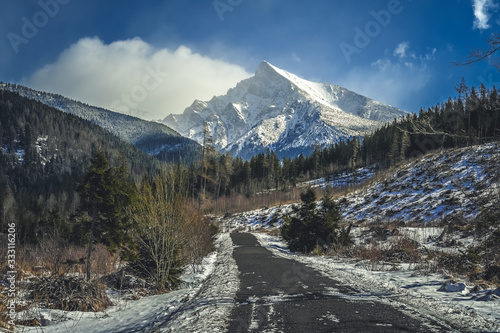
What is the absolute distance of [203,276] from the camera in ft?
31.9

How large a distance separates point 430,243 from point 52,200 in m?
138

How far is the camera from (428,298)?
237 inches

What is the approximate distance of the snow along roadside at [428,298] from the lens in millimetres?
4477

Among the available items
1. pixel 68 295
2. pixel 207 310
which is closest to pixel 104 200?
pixel 68 295

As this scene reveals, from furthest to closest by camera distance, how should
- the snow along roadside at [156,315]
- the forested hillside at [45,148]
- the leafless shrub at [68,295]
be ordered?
the forested hillside at [45,148]
the leafless shrub at [68,295]
the snow along roadside at [156,315]

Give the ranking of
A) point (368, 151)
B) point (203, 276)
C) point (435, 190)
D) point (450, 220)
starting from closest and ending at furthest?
point (203, 276) → point (450, 220) → point (435, 190) → point (368, 151)

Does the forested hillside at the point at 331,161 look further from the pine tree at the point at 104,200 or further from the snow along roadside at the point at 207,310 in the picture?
the snow along roadside at the point at 207,310

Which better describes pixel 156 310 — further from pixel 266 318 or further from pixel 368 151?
pixel 368 151

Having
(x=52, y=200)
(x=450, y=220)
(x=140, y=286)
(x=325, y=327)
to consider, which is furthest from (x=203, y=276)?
(x=52, y=200)

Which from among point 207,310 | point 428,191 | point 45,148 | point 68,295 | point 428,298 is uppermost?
point 45,148

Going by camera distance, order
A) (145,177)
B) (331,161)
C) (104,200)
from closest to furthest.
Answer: (145,177) → (104,200) → (331,161)

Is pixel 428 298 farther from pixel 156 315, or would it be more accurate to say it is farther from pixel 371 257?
pixel 371 257

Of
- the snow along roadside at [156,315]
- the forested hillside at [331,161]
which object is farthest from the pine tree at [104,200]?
the forested hillside at [331,161]

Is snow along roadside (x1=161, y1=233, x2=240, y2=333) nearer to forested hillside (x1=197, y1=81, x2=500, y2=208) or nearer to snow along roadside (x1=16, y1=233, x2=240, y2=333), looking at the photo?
snow along roadside (x1=16, y1=233, x2=240, y2=333)
